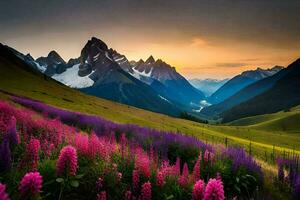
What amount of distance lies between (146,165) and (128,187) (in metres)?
0.74

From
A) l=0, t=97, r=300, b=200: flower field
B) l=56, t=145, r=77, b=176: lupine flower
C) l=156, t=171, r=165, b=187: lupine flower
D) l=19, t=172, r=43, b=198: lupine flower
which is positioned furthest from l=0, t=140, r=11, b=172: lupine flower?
l=156, t=171, r=165, b=187: lupine flower

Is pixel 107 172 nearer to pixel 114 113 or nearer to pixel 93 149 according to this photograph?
pixel 93 149

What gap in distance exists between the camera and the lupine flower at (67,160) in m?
6.22

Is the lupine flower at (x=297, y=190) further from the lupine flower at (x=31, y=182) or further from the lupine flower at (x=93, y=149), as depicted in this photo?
the lupine flower at (x=31, y=182)

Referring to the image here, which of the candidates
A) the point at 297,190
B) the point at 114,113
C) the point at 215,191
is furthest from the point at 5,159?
the point at 114,113

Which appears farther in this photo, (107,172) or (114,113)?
(114,113)

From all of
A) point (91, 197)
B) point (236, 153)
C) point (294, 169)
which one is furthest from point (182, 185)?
point (294, 169)

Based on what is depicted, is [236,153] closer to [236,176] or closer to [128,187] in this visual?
[236,176]

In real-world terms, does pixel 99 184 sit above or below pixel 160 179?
below

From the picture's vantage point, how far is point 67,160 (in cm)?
643

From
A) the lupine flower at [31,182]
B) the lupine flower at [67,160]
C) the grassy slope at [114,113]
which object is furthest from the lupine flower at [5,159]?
the grassy slope at [114,113]

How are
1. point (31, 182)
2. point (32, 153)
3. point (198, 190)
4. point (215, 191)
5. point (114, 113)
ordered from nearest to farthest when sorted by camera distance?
point (31, 182), point (215, 191), point (198, 190), point (32, 153), point (114, 113)

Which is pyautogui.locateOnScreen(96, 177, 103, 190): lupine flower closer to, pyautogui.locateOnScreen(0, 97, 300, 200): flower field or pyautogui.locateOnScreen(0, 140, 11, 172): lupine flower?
pyautogui.locateOnScreen(0, 97, 300, 200): flower field

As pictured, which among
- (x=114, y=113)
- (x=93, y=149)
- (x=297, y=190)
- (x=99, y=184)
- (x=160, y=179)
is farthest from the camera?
(x=114, y=113)
